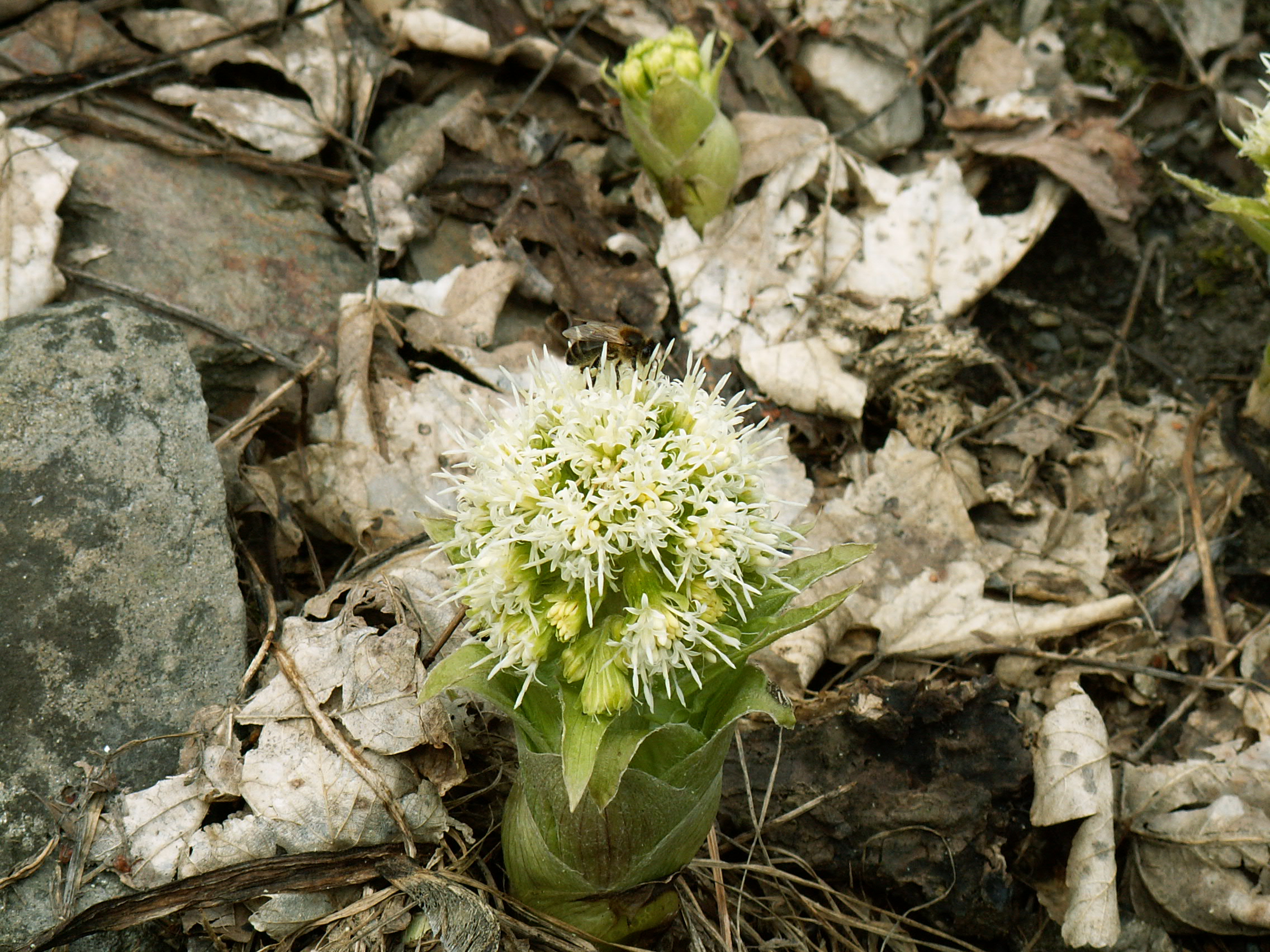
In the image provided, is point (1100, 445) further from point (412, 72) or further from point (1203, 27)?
point (412, 72)

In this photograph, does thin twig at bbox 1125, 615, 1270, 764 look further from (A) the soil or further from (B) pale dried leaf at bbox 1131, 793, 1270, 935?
(B) pale dried leaf at bbox 1131, 793, 1270, 935

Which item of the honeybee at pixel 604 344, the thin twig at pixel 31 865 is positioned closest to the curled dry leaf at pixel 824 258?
the honeybee at pixel 604 344

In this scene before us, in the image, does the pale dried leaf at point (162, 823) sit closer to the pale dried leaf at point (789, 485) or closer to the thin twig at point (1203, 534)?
the pale dried leaf at point (789, 485)

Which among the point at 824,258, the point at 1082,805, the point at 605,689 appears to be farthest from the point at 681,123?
the point at 1082,805

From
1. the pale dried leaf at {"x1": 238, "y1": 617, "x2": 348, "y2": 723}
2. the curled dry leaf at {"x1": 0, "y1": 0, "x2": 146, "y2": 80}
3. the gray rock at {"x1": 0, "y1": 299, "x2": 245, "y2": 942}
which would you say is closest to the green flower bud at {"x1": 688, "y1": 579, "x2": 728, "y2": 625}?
the pale dried leaf at {"x1": 238, "y1": 617, "x2": 348, "y2": 723}

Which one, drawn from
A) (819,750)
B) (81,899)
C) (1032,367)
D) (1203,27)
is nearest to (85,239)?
(81,899)

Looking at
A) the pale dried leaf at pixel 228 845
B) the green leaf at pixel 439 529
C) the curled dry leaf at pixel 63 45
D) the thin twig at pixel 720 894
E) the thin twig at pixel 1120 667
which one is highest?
the curled dry leaf at pixel 63 45
